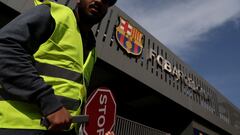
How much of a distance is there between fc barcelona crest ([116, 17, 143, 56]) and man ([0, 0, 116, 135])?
7.90 metres

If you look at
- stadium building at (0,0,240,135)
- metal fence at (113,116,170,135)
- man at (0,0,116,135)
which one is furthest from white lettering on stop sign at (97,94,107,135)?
metal fence at (113,116,170,135)

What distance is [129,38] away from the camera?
10.3 m

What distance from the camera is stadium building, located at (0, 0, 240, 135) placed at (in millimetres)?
9195

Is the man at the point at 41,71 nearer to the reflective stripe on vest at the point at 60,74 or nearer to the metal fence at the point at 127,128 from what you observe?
the reflective stripe on vest at the point at 60,74

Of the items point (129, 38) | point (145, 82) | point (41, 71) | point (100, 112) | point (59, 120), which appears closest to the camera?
point (59, 120)

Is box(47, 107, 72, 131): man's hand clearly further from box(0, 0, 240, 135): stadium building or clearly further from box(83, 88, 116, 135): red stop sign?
box(0, 0, 240, 135): stadium building

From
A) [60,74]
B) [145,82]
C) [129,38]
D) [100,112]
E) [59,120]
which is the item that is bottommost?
[59,120]

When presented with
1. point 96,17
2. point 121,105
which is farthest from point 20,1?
point 121,105

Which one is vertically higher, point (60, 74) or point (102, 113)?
point (60, 74)

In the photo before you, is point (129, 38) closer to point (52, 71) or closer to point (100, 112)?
point (100, 112)

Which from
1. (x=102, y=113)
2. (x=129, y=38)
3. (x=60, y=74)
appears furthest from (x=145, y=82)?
(x=60, y=74)

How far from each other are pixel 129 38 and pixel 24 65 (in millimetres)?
8948

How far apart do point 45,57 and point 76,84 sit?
0.80 ft

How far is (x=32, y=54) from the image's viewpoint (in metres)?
1.58
